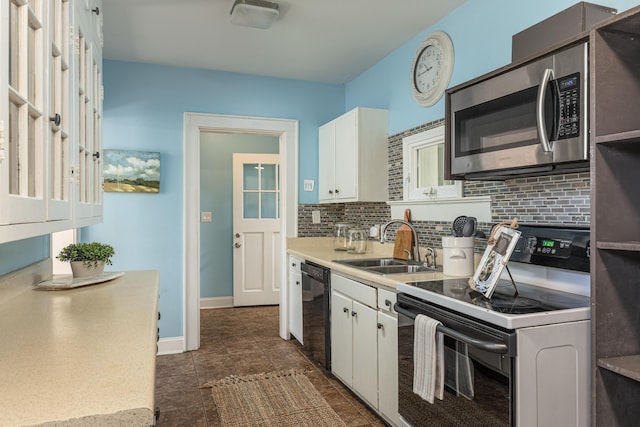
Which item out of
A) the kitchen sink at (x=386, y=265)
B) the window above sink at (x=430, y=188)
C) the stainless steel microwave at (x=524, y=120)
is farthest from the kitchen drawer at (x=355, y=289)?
the stainless steel microwave at (x=524, y=120)

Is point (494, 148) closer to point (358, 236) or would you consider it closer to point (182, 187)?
point (358, 236)

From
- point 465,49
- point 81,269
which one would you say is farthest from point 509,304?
point 81,269

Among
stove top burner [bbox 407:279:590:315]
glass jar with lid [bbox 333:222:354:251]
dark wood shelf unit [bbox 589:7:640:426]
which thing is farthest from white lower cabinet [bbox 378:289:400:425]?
glass jar with lid [bbox 333:222:354:251]

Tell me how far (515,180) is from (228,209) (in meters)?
3.89

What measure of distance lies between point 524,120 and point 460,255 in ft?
2.63

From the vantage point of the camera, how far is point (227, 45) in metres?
3.34

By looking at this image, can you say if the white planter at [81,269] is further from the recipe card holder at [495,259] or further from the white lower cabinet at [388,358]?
the recipe card holder at [495,259]

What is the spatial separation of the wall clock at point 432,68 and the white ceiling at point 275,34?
14 cm

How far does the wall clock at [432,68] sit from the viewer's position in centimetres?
282

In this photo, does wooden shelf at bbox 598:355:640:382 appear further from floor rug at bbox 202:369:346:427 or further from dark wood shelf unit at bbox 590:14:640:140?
floor rug at bbox 202:369:346:427

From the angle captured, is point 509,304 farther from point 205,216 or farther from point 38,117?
point 205,216

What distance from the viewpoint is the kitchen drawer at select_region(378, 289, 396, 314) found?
2.30m

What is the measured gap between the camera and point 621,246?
1.36 m

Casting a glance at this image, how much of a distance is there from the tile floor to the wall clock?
2007 mm
